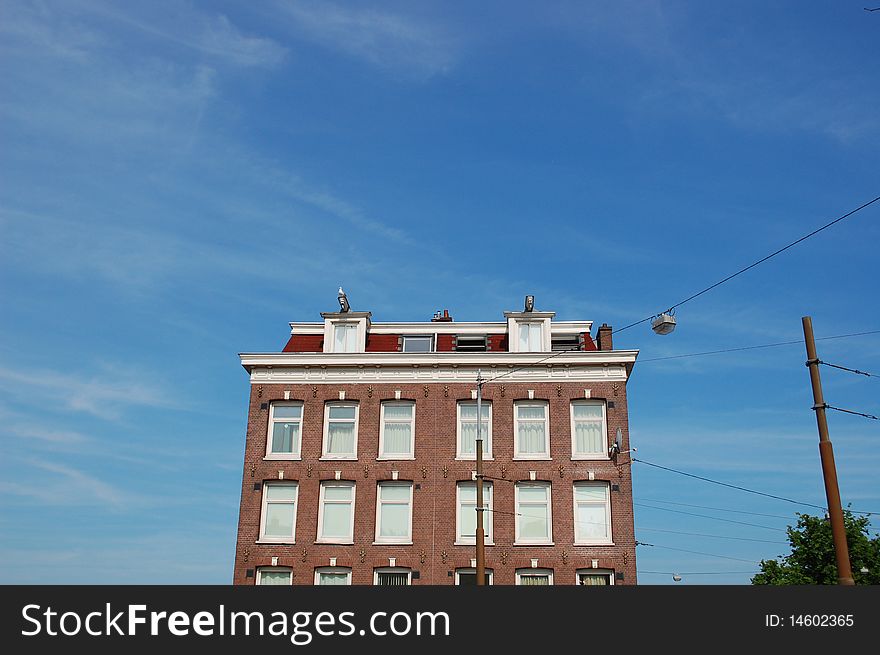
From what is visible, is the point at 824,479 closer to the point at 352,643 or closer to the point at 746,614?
the point at 746,614

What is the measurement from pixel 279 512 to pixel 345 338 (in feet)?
28.1

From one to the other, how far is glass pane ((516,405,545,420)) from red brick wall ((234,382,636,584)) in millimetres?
475

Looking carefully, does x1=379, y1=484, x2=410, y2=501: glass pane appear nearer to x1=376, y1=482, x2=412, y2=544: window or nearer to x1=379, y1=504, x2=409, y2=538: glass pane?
x1=376, y1=482, x2=412, y2=544: window

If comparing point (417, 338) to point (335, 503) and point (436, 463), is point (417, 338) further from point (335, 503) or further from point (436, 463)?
point (335, 503)

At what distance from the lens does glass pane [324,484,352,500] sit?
109 ft

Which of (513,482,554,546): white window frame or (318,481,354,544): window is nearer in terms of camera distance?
(513,482,554,546): white window frame

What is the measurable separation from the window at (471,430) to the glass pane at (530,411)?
1337mm

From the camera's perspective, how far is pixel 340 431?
34281 mm

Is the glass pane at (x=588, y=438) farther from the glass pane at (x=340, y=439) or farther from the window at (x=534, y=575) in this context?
the glass pane at (x=340, y=439)

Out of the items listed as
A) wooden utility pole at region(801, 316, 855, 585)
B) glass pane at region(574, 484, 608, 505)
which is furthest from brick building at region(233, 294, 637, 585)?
wooden utility pole at region(801, 316, 855, 585)

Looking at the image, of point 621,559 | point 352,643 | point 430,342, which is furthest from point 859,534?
point 352,643

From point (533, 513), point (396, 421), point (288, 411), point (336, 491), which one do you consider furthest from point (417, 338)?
point (533, 513)

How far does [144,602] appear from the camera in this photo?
9.98 meters

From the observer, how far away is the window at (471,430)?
33406 millimetres
